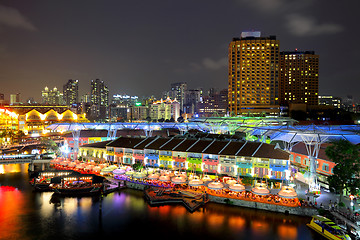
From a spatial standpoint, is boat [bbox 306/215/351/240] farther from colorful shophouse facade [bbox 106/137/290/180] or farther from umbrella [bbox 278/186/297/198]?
colorful shophouse facade [bbox 106/137/290/180]

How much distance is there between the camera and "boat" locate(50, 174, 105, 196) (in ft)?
126

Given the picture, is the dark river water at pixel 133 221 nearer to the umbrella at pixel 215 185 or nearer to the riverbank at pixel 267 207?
the riverbank at pixel 267 207

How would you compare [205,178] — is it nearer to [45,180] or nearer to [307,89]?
[45,180]

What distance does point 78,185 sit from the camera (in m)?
39.0

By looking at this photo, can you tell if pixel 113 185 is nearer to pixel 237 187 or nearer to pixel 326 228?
pixel 237 187

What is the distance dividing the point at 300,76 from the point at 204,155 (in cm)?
12487

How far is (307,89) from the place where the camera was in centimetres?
14488

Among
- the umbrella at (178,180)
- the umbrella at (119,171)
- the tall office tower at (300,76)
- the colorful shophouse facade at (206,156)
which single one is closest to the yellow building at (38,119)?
the colorful shophouse facade at (206,156)

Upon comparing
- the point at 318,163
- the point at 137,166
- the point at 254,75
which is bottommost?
the point at 137,166

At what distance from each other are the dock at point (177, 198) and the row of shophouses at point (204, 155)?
6107mm

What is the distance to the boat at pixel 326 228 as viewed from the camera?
77.6ft

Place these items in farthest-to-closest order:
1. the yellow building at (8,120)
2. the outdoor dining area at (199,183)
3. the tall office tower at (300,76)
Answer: the tall office tower at (300,76) → the yellow building at (8,120) → the outdoor dining area at (199,183)

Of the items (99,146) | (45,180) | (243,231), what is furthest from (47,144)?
(243,231)

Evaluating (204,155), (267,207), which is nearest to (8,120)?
(204,155)
